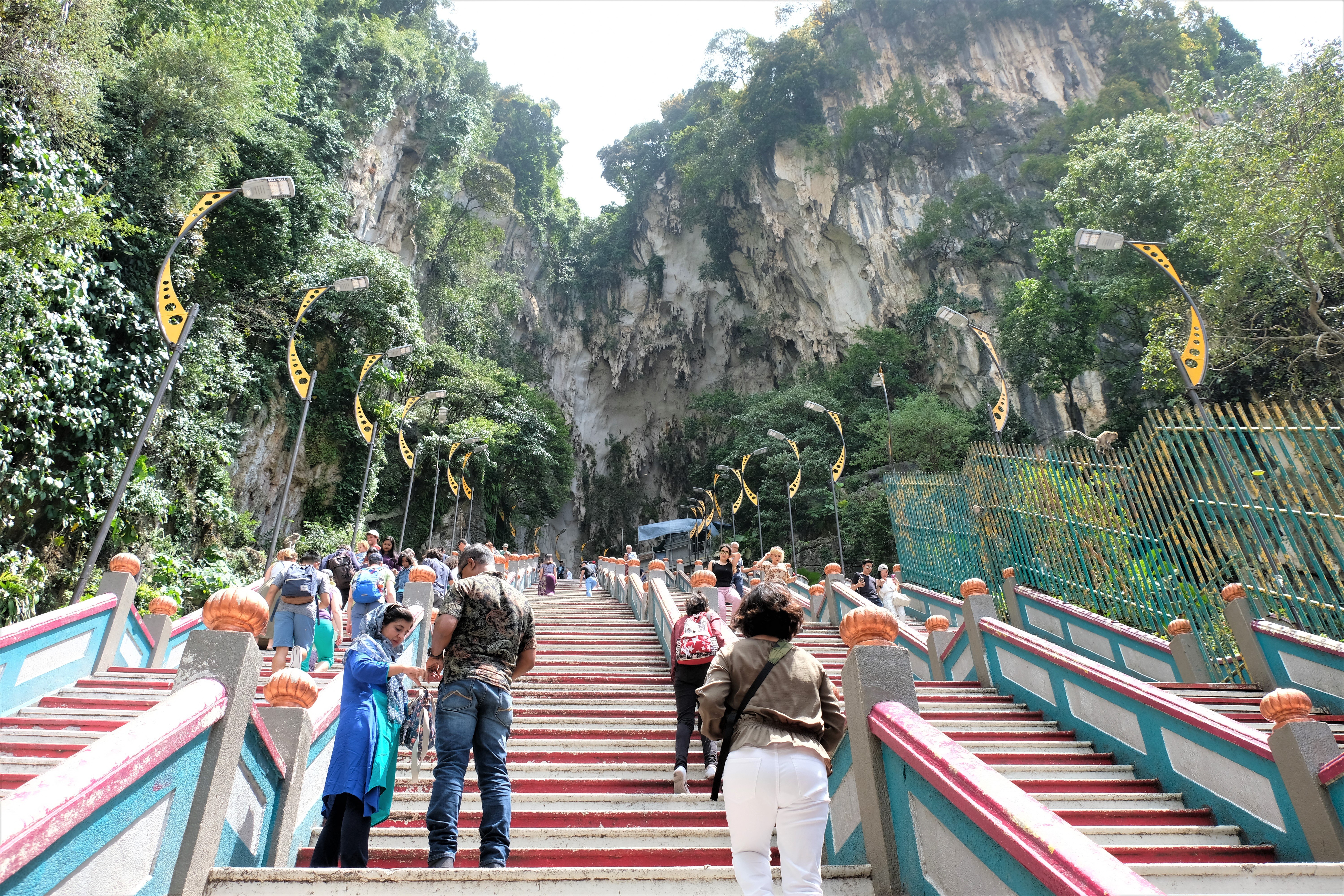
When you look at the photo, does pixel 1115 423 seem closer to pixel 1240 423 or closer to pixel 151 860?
pixel 1240 423

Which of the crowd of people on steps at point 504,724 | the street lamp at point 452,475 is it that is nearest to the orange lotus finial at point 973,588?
the crowd of people on steps at point 504,724

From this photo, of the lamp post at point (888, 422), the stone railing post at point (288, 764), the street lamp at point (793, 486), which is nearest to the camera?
the stone railing post at point (288, 764)

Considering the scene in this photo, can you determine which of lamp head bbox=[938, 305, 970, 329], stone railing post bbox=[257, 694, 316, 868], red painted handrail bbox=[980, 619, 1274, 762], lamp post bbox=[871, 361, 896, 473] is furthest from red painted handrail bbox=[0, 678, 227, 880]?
lamp post bbox=[871, 361, 896, 473]

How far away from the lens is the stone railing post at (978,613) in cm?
651

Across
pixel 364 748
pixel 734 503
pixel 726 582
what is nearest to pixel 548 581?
pixel 726 582

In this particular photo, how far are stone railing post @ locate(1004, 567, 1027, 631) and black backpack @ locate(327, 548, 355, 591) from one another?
7977mm

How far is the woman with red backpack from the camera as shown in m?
4.30

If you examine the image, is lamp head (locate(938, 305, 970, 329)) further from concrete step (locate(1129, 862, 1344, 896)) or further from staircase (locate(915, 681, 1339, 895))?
concrete step (locate(1129, 862, 1344, 896))

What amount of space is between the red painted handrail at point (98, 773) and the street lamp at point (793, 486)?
676 inches

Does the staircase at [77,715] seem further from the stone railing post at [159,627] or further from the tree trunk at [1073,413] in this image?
the tree trunk at [1073,413]

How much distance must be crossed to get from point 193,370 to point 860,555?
19.7 m

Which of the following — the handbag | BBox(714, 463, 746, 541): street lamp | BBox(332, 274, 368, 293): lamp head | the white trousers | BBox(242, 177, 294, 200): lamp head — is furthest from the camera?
BBox(714, 463, 746, 541): street lamp

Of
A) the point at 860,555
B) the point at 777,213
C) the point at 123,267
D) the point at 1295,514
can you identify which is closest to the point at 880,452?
the point at 860,555

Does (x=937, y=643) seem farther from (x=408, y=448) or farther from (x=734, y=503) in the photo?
(x=734, y=503)
